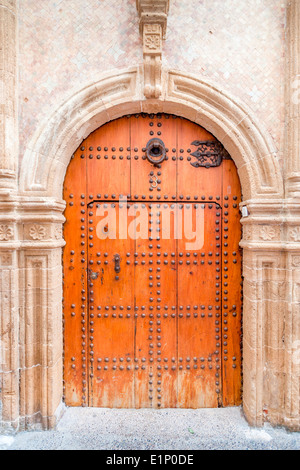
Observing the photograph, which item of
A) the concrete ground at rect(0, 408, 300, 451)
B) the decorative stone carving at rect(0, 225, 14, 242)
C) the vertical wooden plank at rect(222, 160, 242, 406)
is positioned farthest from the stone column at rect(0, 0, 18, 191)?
the concrete ground at rect(0, 408, 300, 451)

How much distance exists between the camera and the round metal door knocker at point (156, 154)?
2.34 m

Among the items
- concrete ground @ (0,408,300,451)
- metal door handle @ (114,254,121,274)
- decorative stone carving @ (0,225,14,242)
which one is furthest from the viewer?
metal door handle @ (114,254,121,274)

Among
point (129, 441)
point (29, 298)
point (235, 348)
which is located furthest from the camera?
point (235, 348)

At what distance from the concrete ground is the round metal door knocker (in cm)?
204

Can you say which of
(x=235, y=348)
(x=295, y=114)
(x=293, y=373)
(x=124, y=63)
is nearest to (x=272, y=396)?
(x=293, y=373)

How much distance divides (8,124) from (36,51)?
2.04 ft

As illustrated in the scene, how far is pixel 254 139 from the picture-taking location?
7.12 feet

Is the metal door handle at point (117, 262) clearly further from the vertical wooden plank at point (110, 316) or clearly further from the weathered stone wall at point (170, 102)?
the weathered stone wall at point (170, 102)

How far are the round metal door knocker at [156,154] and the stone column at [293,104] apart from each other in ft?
3.15

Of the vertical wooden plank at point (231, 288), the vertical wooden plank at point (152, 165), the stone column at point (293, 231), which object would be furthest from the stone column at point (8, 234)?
the stone column at point (293, 231)

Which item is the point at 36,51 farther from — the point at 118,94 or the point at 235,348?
the point at 235,348

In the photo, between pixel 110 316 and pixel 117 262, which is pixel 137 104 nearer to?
pixel 117 262

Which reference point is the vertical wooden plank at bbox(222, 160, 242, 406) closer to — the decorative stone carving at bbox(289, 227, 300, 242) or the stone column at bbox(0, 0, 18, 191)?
the decorative stone carving at bbox(289, 227, 300, 242)

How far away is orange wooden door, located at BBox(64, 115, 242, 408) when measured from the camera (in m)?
2.36
